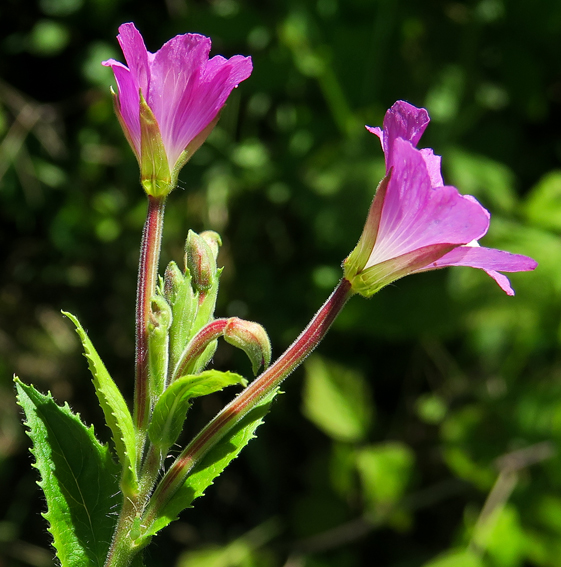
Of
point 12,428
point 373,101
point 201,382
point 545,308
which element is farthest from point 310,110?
point 201,382

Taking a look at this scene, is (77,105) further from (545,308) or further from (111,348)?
(545,308)

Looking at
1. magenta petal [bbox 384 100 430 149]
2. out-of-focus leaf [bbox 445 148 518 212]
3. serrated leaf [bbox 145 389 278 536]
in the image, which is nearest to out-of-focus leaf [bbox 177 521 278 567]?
out-of-focus leaf [bbox 445 148 518 212]

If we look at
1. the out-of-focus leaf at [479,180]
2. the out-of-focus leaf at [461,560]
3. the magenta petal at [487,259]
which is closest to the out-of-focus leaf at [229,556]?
the out-of-focus leaf at [461,560]

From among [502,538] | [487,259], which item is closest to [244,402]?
[487,259]

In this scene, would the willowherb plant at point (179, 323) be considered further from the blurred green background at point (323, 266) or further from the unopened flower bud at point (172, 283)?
the blurred green background at point (323, 266)

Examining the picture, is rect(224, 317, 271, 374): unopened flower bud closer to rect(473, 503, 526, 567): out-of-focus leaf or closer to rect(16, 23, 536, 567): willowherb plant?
rect(16, 23, 536, 567): willowherb plant

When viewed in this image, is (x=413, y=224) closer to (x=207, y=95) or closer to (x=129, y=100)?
(x=207, y=95)
